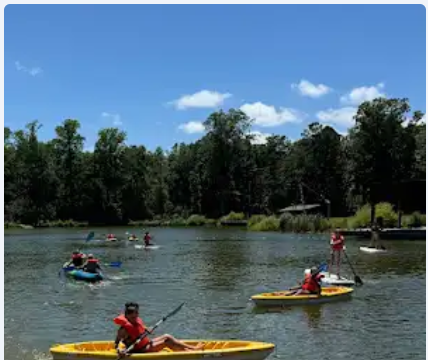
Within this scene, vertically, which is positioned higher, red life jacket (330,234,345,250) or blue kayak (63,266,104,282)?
red life jacket (330,234,345,250)

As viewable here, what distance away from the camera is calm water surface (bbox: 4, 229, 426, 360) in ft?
46.8

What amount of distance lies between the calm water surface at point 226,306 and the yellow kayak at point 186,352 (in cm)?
147

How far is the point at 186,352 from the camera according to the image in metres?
11.3

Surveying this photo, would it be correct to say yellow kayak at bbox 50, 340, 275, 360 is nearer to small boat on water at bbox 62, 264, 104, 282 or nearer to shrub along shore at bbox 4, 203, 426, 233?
small boat on water at bbox 62, 264, 104, 282

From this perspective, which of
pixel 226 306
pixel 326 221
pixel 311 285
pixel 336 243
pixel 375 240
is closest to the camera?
pixel 311 285

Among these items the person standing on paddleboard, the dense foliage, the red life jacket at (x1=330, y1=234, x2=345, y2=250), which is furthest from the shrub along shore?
the red life jacket at (x1=330, y1=234, x2=345, y2=250)

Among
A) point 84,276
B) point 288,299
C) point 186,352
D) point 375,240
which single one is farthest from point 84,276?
point 375,240

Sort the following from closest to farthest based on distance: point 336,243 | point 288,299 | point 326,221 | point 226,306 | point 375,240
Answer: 1. point 288,299
2. point 226,306
3. point 336,243
4. point 375,240
5. point 326,221

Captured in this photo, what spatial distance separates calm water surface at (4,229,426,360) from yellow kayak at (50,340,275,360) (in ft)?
4.84

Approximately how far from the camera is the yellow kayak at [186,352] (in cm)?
1120

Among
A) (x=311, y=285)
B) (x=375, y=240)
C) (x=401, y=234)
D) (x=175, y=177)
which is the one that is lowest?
(x=311, y=285)

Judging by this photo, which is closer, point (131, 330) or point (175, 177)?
point (131, 330)

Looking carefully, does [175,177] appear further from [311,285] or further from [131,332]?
[131,332]

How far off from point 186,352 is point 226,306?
7.59 m
